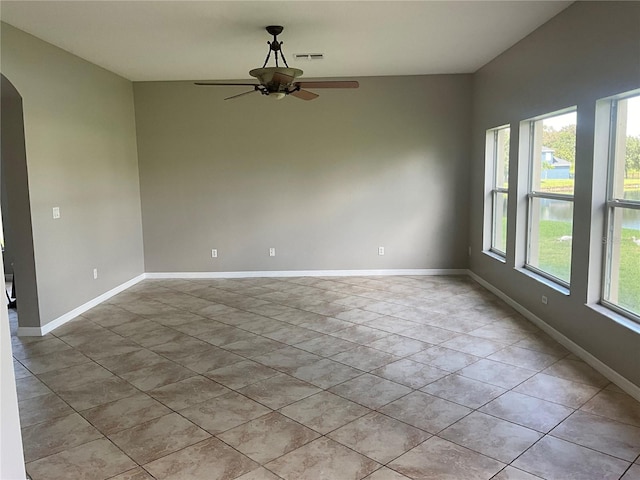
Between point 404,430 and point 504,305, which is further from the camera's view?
point 504,305

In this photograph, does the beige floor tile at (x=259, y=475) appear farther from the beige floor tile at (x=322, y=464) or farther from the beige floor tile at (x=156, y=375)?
the beige floor tile at (x=156, y=375)

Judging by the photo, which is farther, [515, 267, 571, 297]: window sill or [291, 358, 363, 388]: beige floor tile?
[515, 267, 571, 297]: window sill

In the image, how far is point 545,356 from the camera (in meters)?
3.73

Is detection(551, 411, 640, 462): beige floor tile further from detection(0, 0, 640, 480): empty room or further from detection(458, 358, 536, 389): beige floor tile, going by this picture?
detection(458, 358, 536, 389): beige floor tile

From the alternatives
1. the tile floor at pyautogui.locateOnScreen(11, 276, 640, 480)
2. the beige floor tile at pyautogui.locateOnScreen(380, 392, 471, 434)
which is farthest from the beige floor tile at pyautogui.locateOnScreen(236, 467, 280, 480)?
the beige floor tile at pyautogui.locateOnScreen(380, 392, 471, 434)

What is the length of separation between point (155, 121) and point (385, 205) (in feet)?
11.3

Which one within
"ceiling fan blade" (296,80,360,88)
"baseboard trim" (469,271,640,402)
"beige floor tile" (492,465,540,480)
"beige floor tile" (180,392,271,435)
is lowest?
"beige floor tile" (492,465,540,480)

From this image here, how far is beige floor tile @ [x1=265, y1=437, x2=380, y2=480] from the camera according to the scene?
7.59 feet

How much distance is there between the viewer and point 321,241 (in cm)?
682

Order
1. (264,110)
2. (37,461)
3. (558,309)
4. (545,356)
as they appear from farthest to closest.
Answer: (264,110)
(558,309)
(545,356)
(37,461)

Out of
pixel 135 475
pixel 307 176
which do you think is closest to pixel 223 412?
pixel 135 475

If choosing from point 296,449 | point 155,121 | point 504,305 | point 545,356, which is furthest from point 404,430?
point 155,121

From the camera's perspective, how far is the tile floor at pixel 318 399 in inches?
94.9

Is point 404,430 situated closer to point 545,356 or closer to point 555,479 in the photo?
point 555,479
